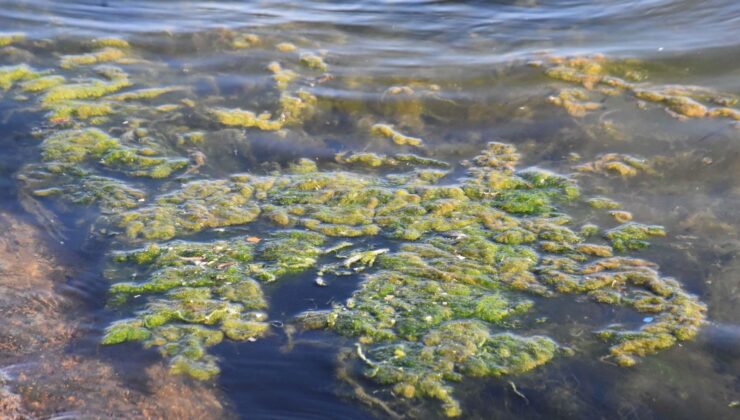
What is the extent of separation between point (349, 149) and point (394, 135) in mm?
348

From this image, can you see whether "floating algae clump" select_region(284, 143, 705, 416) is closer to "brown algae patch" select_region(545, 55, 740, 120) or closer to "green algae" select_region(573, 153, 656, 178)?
"green algae" select_region(573, 153, 656, 178)

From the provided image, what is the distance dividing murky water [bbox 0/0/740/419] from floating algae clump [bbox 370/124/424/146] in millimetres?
19

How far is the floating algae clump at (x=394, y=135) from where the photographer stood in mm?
5145

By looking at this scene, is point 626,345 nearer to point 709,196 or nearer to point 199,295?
point 709,196

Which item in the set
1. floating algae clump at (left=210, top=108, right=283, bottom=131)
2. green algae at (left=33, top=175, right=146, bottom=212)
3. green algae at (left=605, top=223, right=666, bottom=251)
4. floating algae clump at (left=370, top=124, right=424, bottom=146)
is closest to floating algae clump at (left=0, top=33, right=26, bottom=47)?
floating algae clump at (left=210, top=108, right=283, bottom=131)

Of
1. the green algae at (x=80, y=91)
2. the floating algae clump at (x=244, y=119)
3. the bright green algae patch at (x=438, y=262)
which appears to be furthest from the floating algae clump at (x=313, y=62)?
the bright green algae patch at (x=438, y=262)

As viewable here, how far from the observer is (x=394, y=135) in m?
5.23

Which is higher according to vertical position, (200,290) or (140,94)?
(140,94)

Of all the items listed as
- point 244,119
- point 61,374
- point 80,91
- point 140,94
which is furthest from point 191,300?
point 80,91

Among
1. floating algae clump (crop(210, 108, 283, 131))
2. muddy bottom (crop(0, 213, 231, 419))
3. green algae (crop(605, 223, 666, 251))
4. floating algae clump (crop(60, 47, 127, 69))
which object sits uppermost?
floating algae clump (crop(60, 47, 127, 69))

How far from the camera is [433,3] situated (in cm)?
773

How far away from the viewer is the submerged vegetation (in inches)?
134

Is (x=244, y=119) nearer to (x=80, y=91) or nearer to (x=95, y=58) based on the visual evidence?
(x=80, y=91)

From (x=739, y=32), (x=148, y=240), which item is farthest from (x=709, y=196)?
(x=148, y=240)
